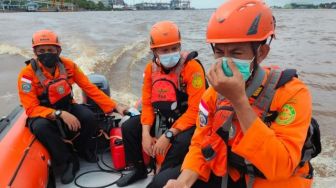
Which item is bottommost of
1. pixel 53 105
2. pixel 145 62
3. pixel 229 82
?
pixel 145 62

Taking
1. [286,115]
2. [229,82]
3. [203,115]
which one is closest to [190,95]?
[203,115]

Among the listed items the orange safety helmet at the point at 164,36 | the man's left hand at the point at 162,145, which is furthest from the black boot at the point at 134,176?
the orange safety helmet at the point at 164,36

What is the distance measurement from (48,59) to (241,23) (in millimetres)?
1988

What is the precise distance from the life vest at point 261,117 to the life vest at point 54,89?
1743 millimetres

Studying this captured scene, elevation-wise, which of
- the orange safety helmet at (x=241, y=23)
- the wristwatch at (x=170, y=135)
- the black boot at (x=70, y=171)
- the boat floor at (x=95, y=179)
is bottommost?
the boat floor at (x=95, y=179)

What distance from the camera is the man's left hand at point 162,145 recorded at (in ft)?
8.21

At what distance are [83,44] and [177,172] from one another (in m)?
11.2

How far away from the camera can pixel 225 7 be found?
4.87ft

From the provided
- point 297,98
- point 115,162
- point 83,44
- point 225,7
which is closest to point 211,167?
point 297,98

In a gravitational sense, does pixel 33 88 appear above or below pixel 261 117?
below

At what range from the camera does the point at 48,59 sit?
2.97 meters

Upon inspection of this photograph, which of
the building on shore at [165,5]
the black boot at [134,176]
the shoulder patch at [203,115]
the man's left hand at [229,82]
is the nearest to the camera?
the man's left hand at [229,82]

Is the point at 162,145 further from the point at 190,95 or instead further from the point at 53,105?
the point at 53,105

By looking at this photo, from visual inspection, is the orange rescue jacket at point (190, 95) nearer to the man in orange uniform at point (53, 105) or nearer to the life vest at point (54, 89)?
the man in orange uniform at point (53, 105)
